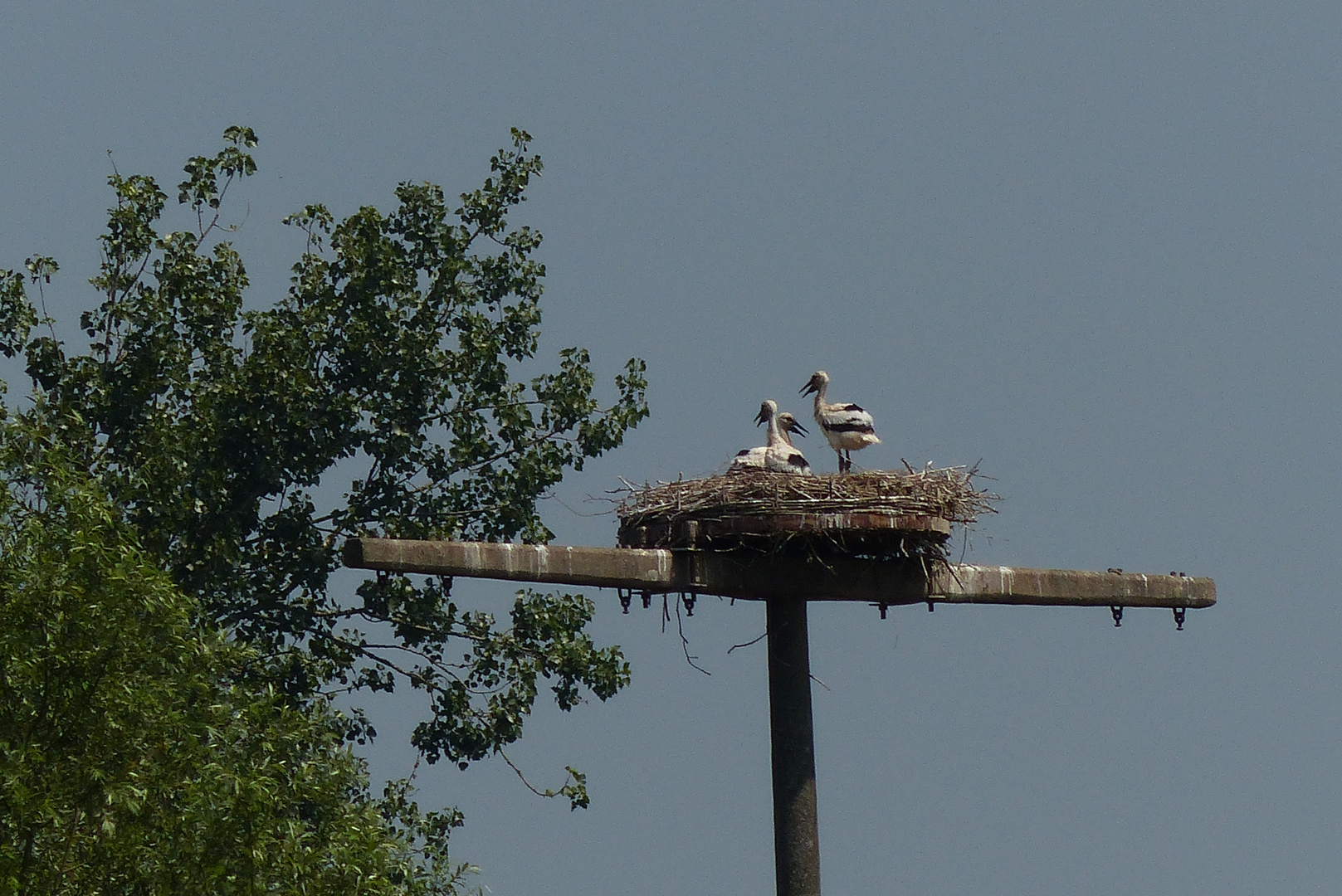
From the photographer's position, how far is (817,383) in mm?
16953

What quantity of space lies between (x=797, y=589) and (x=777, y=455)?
1781 millimetres

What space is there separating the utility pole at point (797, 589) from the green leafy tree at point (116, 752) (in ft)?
9.41

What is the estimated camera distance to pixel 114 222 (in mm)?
21438

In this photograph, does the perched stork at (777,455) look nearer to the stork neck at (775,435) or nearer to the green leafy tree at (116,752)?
the stork neck at (775,435)

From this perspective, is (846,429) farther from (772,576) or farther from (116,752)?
(116,752)

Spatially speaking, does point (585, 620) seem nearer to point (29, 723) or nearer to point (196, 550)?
point (196, 550)

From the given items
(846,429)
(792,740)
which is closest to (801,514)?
(792,740)

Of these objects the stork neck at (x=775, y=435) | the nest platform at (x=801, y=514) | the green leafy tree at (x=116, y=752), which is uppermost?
the stork neck at (x=775, y=435)

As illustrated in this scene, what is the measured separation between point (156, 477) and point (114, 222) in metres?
2.90

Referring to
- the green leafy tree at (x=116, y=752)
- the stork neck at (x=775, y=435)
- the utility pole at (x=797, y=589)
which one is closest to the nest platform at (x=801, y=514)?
the utility pole at (x=797, y=589)

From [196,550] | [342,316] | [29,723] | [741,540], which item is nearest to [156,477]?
[196,550]

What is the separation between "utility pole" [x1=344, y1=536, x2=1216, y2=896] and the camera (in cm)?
1209

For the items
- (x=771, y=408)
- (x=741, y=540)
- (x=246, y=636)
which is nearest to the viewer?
(x=741, y=540)

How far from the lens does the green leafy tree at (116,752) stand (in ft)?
43.9
